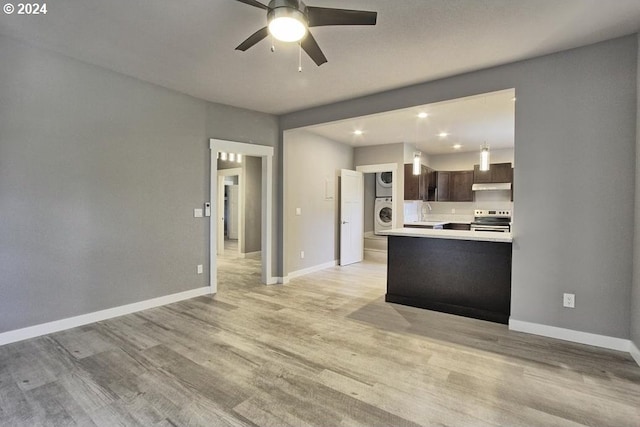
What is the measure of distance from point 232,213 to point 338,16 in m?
9.62

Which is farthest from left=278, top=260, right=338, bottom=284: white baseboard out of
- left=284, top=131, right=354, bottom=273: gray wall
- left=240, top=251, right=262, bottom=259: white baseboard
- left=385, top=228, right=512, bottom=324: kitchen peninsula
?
left=240, top=251, right=262, bottom=259: white baseboard

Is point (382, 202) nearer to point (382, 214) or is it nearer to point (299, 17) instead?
point (382, 214)

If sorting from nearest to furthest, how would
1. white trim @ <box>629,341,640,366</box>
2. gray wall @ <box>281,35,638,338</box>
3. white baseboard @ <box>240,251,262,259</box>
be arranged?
white trim @ <box>629,341,640,366</box> < gray wall @ <box>281,35,638,338</box> < white baseboard @ <box>240,251,262,259</box>

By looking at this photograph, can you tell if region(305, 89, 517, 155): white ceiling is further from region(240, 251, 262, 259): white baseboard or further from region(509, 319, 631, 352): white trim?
region(240, 251, 262, 259): white baseboard

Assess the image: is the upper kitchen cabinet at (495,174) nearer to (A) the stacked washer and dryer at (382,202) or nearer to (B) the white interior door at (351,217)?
(A) the stacked washer and dryer at (382,202)

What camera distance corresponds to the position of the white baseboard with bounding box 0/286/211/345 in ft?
9.31

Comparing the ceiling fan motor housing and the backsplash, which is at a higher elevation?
the ceiling fan motor housing

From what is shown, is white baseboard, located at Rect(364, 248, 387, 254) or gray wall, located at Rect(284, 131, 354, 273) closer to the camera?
gray wall, located at Rect(284, 131, 354, 273)

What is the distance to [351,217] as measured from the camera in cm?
683

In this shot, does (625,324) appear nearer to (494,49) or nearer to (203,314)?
(494,49)

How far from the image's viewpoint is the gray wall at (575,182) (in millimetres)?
2693

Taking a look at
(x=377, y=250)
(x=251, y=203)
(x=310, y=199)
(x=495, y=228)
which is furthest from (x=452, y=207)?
(x=251, y=203)

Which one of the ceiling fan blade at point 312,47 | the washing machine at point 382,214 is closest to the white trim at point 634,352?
the ceiling fan blade at point 312,47

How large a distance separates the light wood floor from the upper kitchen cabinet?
4.63m
